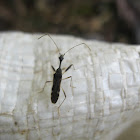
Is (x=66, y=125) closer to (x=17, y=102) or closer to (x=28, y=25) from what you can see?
(x=17, y=102)

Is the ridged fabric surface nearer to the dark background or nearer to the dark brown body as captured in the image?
the dark brown body

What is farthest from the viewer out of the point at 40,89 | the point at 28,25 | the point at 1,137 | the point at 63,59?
the point at 28,25

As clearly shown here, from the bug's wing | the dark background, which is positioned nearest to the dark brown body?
the bug's wing

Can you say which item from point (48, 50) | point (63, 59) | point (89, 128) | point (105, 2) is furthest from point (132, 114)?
point (105, 2)

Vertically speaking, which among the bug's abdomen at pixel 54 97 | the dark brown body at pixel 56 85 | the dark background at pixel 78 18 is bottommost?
the bug's abdomen at pixel 54 97

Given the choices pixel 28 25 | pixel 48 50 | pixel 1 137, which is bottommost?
pixel 1 137

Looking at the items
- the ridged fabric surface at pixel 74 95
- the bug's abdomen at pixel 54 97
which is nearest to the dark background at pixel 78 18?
the ridged fabric surface at pixel 74 95

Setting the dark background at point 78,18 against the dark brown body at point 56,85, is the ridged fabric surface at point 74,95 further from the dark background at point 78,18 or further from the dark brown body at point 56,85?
the dark background at point 78,18
